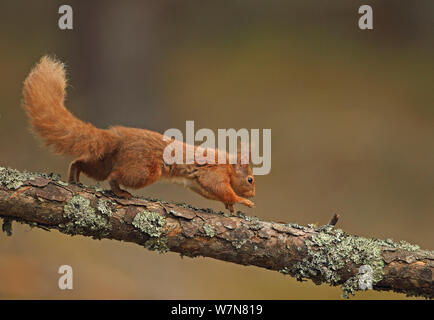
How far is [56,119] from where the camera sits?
2473mm

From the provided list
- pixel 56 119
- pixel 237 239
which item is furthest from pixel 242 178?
pixel 56 119

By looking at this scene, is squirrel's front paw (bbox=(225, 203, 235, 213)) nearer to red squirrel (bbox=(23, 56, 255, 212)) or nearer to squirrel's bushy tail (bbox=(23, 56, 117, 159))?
red squirrel (bbox=(23, 56, 255, 212))

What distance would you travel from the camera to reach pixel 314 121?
5.11m

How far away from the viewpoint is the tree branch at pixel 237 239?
2232 millimetres

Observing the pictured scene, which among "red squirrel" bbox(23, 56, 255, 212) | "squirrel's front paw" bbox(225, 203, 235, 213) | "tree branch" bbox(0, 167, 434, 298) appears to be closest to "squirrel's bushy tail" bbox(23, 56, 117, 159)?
"red squirrel" bbox(23, 56, 255, 212)

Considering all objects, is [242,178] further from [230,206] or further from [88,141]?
[88,141]

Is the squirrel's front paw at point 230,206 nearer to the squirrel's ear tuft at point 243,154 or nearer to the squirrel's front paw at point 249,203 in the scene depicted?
the squirrel's front paw at point 249,203

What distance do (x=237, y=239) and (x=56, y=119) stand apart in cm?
104

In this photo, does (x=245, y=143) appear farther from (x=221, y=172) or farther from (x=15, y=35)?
(x=15, y=35)

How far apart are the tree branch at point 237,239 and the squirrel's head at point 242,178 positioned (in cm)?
47

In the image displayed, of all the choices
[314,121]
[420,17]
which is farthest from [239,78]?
[420,17]

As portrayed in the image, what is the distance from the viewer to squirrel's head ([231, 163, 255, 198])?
298 centimetres

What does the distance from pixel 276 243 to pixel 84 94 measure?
3099 mm

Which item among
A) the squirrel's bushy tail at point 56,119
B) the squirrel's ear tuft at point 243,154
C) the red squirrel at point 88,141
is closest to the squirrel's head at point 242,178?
the squirrel's ear tuft at point 243,154
